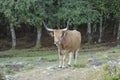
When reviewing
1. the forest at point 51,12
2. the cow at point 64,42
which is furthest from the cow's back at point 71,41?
the forest at point 51,12

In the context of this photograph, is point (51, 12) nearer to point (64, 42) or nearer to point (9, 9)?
point (9, 9)

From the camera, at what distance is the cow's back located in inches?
680

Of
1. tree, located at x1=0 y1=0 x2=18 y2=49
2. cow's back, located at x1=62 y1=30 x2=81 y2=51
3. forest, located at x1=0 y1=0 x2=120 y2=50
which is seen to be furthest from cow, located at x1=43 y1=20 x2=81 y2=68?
tree, located at x1=0 y1=0 x2=18 y2=49

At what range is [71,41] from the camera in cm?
1786

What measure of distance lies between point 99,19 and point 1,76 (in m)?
33.9

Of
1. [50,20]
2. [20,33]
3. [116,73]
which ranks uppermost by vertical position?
[116,73]

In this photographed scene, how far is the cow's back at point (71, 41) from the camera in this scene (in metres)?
17.3

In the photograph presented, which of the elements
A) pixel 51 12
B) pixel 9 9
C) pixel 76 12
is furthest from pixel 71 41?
pixel 51 12

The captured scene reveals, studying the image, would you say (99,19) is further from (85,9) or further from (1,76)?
(1,76)

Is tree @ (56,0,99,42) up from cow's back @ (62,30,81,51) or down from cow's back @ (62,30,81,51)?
down

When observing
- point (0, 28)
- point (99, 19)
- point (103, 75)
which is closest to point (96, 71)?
point (103, 75)

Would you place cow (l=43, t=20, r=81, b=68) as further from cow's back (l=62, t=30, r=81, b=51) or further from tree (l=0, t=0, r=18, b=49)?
tree (l=0, t=0, r=18, b=49)

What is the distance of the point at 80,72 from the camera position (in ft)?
40.3

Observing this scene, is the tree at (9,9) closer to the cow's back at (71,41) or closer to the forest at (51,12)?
the forest at (51,12)
